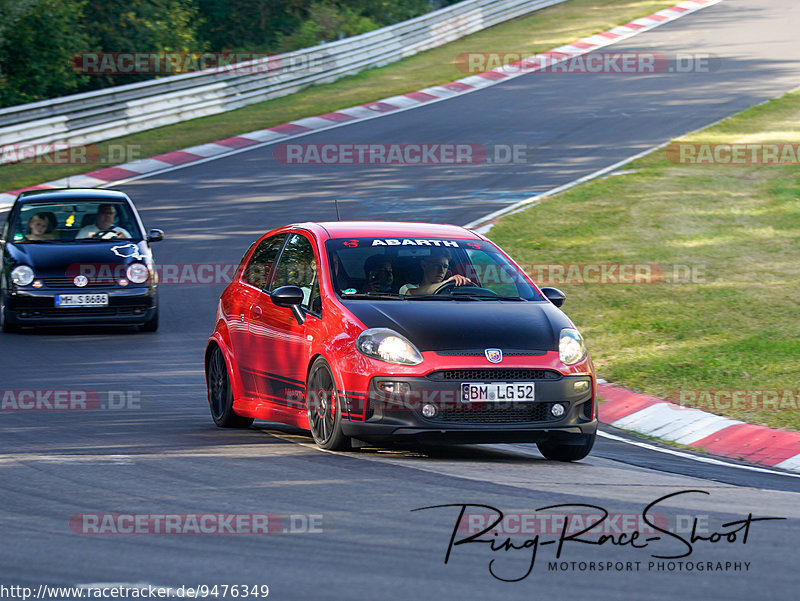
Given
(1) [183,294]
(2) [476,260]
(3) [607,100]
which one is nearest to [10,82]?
(3) [607,100]

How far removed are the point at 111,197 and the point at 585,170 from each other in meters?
11.3

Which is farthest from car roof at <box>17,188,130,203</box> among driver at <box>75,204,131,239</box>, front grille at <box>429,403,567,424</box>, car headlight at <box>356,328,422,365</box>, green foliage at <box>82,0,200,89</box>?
green foliage at <box>82,0,200,89</box>

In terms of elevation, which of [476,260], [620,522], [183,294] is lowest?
[183,294]

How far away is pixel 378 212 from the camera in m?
21.1

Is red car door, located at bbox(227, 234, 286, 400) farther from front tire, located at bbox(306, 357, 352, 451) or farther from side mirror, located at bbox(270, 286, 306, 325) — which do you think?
front tire, located at bbox(306, 357, 352, 451)

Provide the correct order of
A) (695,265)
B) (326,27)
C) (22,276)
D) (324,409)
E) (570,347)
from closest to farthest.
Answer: (570,347) → (324,409) → (22,276) → (695,265) → (326,27)

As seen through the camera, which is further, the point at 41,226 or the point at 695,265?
the point at 695,265

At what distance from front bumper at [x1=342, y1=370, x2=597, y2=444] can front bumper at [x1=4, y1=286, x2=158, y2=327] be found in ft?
24.1

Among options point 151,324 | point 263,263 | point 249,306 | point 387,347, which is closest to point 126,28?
point 151,324

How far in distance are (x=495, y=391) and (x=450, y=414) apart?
306mm

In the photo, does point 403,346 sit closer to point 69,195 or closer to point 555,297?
point 555,297

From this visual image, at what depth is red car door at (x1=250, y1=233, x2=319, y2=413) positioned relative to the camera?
8.43m

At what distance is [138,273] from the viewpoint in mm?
14625

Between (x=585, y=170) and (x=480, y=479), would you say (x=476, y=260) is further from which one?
(x=585, y=170)
